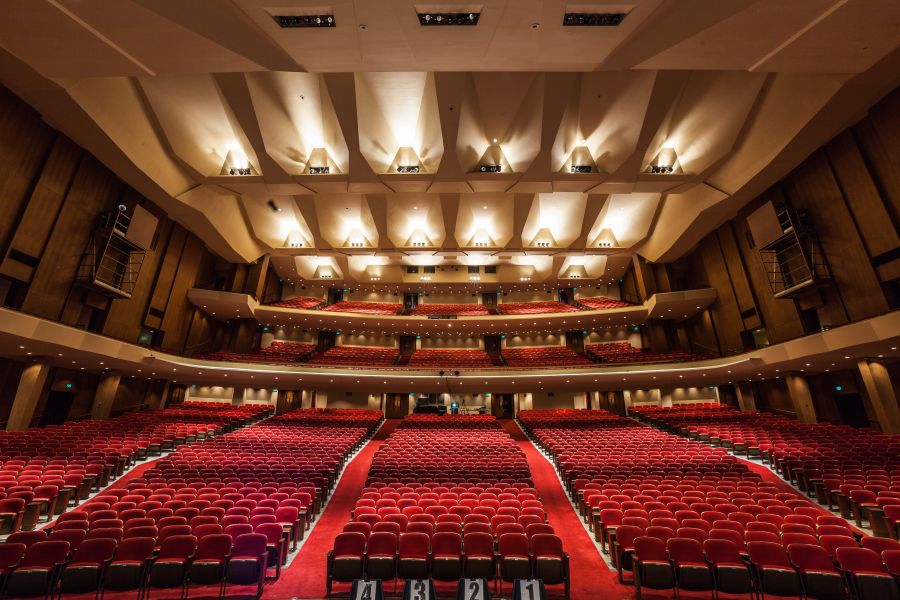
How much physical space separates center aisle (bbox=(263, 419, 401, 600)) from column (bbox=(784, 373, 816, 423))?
1525 centimetres

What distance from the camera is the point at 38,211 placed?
→ 36.0 feet

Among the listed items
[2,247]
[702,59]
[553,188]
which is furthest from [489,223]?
[2,247]

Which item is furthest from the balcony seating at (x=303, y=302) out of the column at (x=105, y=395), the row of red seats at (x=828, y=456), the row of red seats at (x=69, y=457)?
the row of red seats at (x=828, y=456)

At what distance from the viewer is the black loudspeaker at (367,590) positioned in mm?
3129

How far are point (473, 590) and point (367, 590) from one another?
2.89 ft

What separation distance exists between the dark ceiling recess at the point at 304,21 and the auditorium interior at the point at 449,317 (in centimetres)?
4

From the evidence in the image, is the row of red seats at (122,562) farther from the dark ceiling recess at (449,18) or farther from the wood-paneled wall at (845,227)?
the wood-paneled wall at (845,227)

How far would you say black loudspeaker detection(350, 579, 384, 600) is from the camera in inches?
123

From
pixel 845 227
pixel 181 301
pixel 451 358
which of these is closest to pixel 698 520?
pixel 845 227

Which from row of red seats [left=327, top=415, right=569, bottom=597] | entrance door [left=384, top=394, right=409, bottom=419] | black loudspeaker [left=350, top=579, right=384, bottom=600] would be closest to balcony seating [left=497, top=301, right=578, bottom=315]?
entrance door [left=384, top=394, right=409, bottom=419]

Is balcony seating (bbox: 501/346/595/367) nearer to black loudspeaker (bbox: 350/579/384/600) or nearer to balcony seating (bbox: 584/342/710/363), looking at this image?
balcony seating (bbox: 584/342/710/363)

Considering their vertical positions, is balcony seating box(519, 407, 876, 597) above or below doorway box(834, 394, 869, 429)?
below

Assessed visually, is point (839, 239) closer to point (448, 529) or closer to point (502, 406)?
point (448, 529)

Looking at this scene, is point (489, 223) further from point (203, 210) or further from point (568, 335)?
point (203, 210)
